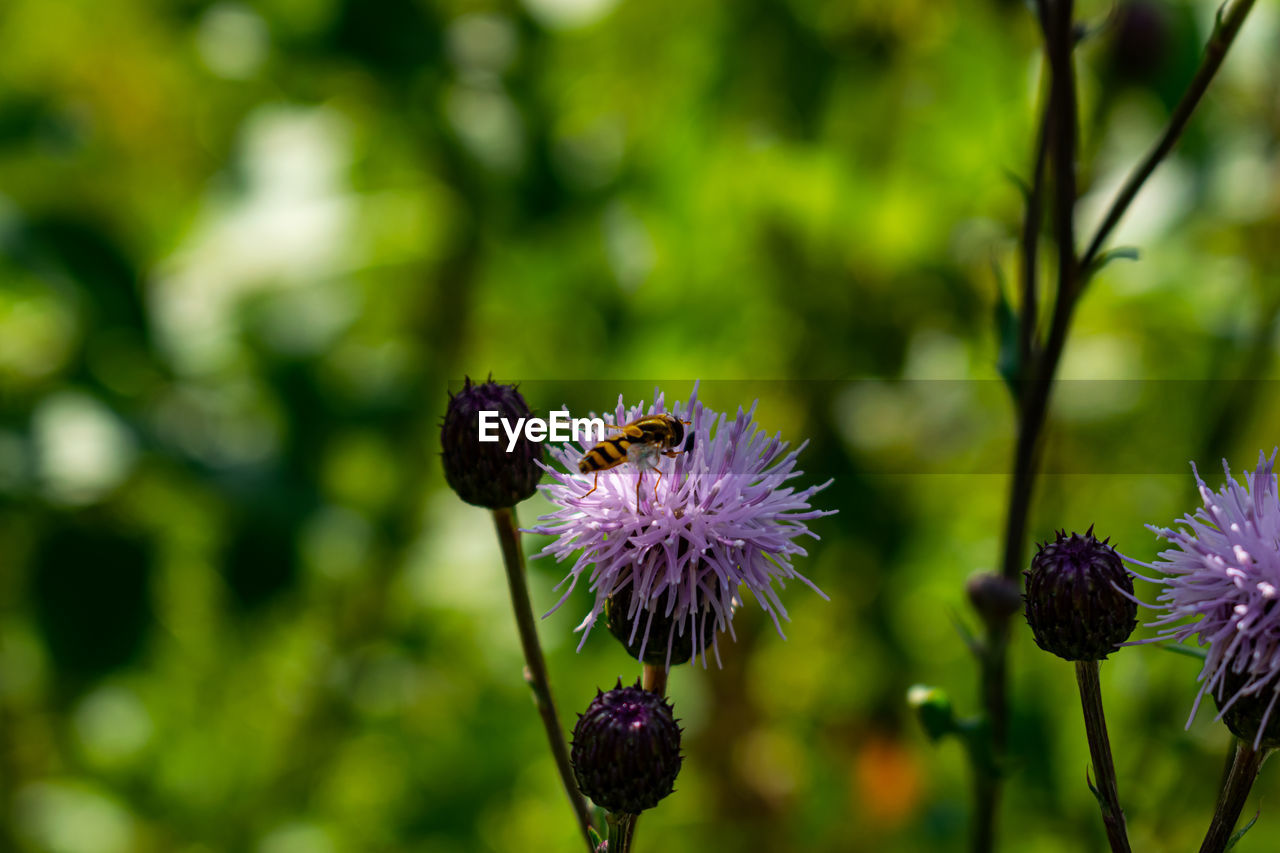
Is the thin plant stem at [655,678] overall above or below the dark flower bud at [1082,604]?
below

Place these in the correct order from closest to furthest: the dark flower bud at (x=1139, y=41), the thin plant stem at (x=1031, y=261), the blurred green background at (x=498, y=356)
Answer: the thin plant stem at (x=1031, y=261) → the dark flower bud at (x=1139, y=41) → the blurred green background at (x=498, y=356)

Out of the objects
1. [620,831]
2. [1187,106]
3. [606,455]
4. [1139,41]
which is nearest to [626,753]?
[620,831]

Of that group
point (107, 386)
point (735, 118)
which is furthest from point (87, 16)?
point (735, 118)

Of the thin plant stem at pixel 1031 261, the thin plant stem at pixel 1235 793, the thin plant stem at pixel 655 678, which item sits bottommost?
the thin plant stem at pixel 1235 793

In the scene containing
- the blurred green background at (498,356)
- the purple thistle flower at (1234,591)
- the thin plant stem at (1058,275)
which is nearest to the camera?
the purple thistle flower at (1234,591)

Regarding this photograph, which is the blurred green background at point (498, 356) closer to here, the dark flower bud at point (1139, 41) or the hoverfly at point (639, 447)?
the dark flower bud at point (1139, 41)

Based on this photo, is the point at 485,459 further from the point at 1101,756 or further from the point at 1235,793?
the point at 1235,793

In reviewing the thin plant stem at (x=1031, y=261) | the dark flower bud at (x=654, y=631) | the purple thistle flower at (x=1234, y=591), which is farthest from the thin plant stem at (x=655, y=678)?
the thin plant stem at (x=1031, y=261)

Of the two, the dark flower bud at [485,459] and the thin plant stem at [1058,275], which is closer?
the dark flower bud at [485,459]
